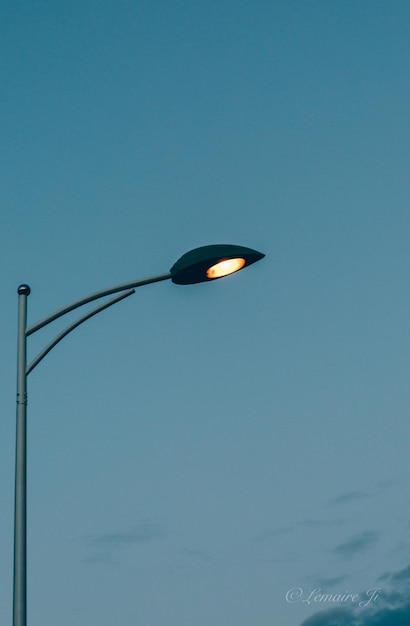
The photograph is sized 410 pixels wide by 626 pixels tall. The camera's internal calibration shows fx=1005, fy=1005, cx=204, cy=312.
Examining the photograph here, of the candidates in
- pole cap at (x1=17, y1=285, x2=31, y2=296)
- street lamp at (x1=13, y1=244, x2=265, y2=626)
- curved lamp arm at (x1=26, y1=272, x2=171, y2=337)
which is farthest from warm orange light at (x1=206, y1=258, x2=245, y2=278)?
pole cap at (x1=17, y1=285, x2=31, y2=296)

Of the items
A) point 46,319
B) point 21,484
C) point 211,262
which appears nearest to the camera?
point 21,484

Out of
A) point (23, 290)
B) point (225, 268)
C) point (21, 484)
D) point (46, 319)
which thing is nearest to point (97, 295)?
point (46, 319)

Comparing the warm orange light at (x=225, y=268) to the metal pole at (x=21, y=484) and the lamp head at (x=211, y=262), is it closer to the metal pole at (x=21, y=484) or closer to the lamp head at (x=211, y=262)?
the lamp head at (x=211, y=262)

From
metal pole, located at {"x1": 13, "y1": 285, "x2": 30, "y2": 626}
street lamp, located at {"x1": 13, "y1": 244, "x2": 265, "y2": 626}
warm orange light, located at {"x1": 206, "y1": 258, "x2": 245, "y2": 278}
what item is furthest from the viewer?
warm orange light, located at {"x1": 206, "y1": 258, "x2": 245, "y2": 278}

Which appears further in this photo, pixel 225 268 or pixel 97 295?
pixel 225 268

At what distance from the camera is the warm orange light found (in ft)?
36.0

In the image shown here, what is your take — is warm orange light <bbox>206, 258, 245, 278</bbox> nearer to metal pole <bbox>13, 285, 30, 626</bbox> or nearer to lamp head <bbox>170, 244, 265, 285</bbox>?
lamp head <bbox>170, 244, 265, 285</bbox>

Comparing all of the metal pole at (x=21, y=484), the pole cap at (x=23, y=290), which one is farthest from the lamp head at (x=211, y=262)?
the metal pole at (x=21, y=484)

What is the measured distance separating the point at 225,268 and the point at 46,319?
204 centimetres

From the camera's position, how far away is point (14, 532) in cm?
913

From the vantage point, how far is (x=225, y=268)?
11.1 m

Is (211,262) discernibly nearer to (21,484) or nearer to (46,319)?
(46,319)

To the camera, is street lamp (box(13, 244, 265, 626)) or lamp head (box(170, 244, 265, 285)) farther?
lamp head (box(170, 244, 265, 285))

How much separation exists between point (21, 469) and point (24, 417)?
1.80ft
